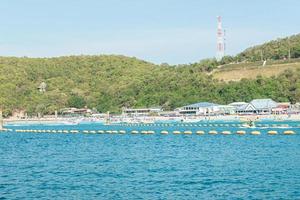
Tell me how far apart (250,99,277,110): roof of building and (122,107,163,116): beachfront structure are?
34.1 meters

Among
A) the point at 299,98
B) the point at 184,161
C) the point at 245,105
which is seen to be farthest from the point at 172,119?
the point at 184,161

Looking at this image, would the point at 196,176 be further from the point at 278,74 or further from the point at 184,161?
the point at 278,74

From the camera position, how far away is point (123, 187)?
3534 cm

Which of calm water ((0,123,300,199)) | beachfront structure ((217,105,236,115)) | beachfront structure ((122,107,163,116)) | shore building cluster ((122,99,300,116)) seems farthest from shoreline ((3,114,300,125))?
calm water ((0,123,300,199))

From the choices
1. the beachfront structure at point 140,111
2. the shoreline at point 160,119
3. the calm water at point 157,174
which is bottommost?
A: the calm water at point 157,174

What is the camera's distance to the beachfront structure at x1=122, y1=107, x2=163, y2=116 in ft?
620

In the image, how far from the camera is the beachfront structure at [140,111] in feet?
620

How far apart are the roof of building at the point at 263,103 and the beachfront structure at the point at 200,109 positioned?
479 inches

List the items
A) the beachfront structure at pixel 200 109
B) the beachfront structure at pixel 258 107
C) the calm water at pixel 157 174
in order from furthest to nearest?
1. the beachfront structure at pixel 200 109
2. the beachfront structure at pixel 258 107
3. the calm water at pixel 157 174

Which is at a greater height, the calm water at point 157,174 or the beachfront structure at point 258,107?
the beachfront structure at point 258,107

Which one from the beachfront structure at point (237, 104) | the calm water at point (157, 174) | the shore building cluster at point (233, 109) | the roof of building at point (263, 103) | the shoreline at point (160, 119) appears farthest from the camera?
the beachfront structure at point (237, 104)

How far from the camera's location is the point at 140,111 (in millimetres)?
193250

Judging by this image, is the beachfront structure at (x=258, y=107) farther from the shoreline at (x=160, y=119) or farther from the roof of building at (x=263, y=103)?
the shoreline at (x=160, y=119)

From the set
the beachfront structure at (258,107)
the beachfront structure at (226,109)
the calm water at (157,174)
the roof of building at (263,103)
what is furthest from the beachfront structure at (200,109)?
the calm water at (157,174)
